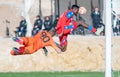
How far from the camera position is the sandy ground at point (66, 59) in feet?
54.4

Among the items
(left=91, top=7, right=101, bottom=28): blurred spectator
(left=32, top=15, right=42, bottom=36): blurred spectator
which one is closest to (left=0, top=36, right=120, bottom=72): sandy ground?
(left=91, top=7, right=101, bottom=28): blurred spectator

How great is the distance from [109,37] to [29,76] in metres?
6.72

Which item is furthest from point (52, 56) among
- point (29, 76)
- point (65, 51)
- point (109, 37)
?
point (109, 37)

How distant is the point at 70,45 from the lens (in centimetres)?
1664

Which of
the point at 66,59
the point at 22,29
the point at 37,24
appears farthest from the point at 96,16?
the point at 22,29

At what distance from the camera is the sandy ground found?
54.4ft

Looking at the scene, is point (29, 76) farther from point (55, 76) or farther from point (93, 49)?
point (93, 49)

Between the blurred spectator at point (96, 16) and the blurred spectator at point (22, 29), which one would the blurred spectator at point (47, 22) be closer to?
the blurred spectator at point (22, 29)

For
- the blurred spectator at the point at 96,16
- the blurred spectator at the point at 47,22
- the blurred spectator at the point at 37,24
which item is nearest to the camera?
the blurred spectator at the point at 47,22

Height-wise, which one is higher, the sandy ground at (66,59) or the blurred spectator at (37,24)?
the blurred spectator at (37,24)

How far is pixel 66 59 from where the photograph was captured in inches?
657

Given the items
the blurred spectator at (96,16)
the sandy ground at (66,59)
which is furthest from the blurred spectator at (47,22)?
the blurred spectator at (96,16)

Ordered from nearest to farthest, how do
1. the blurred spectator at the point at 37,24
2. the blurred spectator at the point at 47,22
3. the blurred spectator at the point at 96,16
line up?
the blurred spectator at the point at 47,22 → the blurred spectator at the point at 37,24 → the blurred spectator at the point at 96,16

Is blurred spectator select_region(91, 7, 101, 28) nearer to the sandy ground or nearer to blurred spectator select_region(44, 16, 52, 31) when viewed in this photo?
the sandy ground
